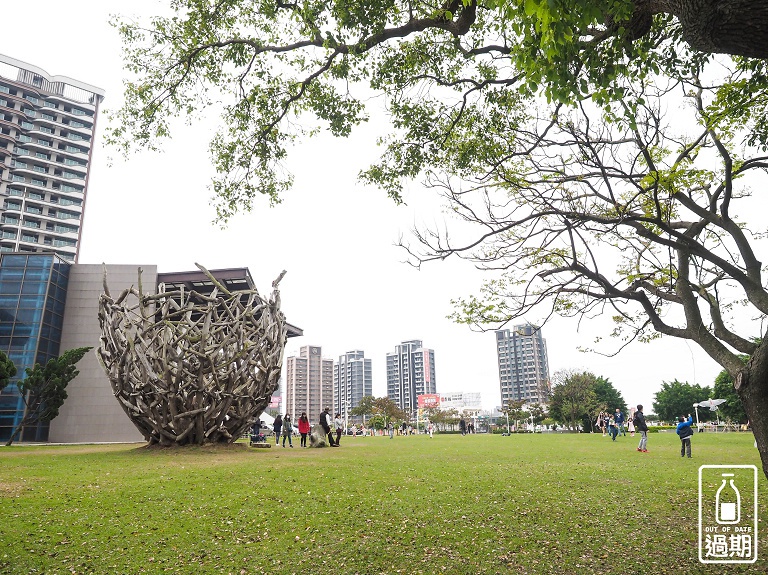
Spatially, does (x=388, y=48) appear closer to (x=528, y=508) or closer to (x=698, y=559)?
(x=528, y=508)

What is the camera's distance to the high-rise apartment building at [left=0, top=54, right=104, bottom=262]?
243 feet

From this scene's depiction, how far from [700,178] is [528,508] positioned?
7.54 metres

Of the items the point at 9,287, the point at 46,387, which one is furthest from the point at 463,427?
the point at 9,287

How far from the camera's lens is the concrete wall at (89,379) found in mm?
39750

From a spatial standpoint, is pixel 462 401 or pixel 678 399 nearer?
pixel 678 399

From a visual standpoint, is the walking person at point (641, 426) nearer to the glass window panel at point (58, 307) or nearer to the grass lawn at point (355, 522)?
the grass lawn at point (355, 522)

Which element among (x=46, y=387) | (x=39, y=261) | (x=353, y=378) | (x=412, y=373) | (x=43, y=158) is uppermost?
(x=43, y=158)

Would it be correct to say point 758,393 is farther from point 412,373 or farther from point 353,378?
point 353,378

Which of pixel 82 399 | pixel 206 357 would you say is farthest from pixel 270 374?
pixel 82 399

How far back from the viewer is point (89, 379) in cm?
4062

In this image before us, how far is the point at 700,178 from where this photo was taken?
9.98 metres

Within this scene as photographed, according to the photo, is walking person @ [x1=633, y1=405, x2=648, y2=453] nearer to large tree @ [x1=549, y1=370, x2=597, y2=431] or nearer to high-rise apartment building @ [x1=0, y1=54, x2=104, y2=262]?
large tree @ [x1=549, y1=370, x2=597, y2=431]

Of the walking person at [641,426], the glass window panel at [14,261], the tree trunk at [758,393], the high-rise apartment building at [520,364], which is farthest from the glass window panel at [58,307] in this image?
the high-rise apartment building at [520,364]

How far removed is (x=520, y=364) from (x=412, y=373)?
36003mm
